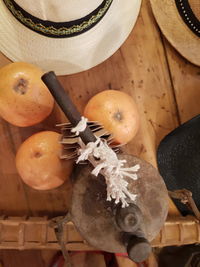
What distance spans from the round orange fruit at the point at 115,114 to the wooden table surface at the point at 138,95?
0.44 feet

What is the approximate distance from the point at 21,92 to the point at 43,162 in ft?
0.51

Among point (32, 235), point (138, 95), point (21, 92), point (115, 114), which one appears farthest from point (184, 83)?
point (32, 235)

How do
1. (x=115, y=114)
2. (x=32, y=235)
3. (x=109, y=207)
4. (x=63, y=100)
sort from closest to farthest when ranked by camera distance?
(x=63, y=100) → (x=109, y=207) → (x=115, y=114) → (x=32, y=235)

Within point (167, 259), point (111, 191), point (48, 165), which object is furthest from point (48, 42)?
point (167, 259)

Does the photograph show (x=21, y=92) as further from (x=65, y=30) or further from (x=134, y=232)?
(x=134, y=232)

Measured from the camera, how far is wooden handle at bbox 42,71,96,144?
42 centimetres

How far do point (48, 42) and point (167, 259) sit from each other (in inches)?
27.4

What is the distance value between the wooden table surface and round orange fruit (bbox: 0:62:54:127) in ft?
0.42

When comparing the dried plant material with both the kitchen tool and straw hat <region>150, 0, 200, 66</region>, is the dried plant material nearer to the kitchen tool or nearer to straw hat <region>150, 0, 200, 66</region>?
the kitchen tool

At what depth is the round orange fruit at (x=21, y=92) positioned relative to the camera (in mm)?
617

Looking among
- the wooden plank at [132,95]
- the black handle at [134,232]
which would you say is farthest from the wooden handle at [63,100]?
the wooden plank at [132,95]

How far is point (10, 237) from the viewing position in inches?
29.4

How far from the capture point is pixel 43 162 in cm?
61

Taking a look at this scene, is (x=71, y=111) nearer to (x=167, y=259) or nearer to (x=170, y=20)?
(x=170, y=20)
